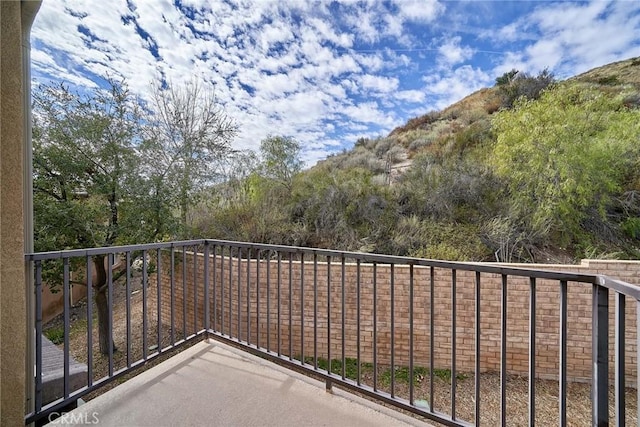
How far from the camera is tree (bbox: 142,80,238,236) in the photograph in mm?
4457

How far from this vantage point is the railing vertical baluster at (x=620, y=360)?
0.90 metres

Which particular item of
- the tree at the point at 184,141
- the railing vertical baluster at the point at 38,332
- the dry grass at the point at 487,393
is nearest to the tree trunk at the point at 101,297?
the dry grass at the point at 487,393

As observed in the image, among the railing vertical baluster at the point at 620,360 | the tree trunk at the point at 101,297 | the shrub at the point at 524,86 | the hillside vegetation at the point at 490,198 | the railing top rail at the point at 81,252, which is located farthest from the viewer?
the shrub at the point at 524,86

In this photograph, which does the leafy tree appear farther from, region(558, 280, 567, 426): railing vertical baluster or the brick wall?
region(558, 280, 567, 426): railing vertical baluster

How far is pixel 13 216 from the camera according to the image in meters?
1.11

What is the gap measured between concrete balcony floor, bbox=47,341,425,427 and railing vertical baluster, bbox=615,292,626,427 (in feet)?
2.99

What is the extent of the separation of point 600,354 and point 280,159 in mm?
6483

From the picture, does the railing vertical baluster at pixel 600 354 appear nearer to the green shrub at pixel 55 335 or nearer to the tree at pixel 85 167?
the tree at pixel 85 167

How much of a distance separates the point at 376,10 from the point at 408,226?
379 centimetres

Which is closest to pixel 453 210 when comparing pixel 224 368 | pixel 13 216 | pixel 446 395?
pixel 446 395

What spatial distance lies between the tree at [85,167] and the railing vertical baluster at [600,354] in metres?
4.97

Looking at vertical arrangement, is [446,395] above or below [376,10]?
below

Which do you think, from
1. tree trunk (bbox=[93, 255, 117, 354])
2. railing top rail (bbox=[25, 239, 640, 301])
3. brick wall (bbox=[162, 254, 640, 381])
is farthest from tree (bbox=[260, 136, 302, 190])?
railing top rail (bbox=[25, 239, 640, 301])

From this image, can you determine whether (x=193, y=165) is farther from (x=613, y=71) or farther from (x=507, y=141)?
(x=613, y=71)
